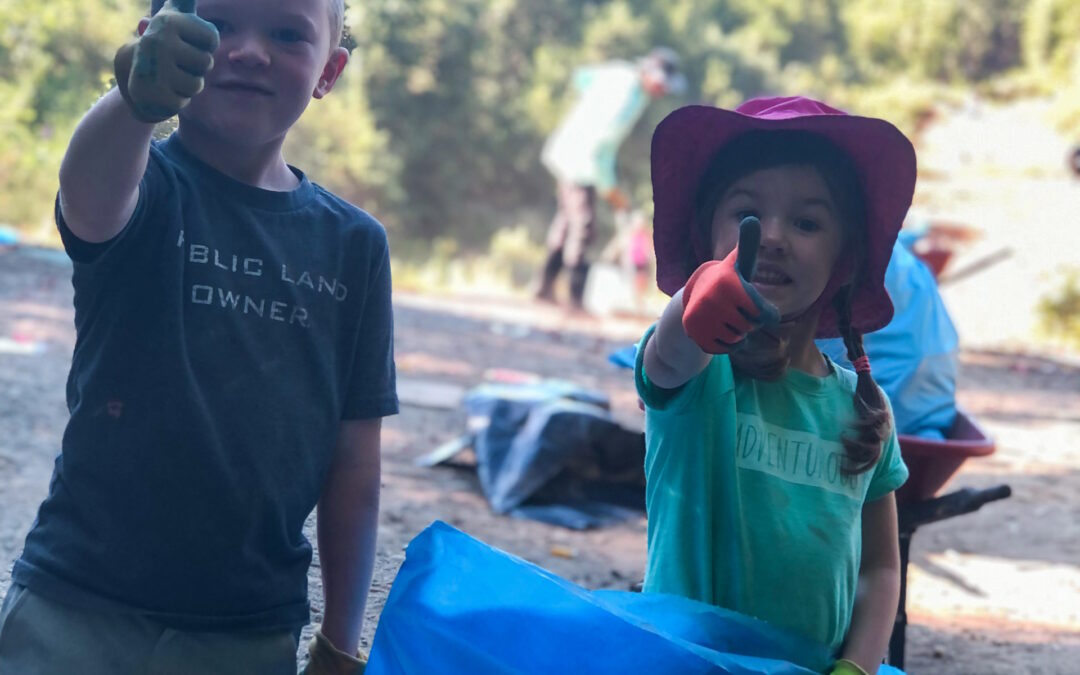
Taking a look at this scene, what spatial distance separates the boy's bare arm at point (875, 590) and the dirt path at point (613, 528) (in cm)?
76

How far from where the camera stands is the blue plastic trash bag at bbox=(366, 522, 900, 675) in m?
1.35

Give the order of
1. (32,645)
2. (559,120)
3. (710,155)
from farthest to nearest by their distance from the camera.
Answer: (559,120), (710,155), (32,645)

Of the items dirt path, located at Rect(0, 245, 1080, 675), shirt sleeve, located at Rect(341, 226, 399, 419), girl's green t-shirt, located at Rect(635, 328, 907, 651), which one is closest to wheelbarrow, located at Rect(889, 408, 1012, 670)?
dirt path, located at Rect(0, 245, 1080, 675)

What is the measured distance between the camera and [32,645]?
4.75 ft

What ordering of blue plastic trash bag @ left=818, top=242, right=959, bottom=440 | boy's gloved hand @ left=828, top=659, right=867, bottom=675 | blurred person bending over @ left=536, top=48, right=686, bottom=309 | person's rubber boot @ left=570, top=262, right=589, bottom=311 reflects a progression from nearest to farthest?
1. boy's gloved hand @ left=828, top=659, right=867, bottom=675
2. blue plastic trash bag @ left=818, top=242, right=959, bottom=440
3. blurred person bending over @ left=536, top=48, right=686, bottom=309
4. person's rubber boot @ left=570, top=262, right=589, bottom=311

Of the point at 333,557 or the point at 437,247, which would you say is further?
the point at 437,247

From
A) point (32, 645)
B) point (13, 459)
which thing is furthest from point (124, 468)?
point (13, 459)

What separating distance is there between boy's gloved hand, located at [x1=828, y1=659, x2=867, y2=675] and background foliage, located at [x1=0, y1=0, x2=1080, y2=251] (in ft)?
27.1

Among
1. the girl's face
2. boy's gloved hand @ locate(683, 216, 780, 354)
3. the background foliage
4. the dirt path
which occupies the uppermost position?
the background foliage

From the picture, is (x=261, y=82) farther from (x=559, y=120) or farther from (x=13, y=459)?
(x=559, y=120)

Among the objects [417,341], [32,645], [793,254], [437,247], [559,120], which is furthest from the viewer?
[559,120]

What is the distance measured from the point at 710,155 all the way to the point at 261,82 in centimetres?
62

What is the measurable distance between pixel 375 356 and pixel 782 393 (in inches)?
21.5

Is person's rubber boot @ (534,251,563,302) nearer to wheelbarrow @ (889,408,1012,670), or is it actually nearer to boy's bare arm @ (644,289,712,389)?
wheelbarrow @ (889,408,1012,670)
